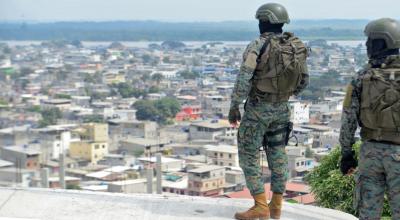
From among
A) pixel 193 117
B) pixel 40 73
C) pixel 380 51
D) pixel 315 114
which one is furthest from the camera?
pixel 40 73

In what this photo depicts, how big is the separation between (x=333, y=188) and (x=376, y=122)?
8.04 ft

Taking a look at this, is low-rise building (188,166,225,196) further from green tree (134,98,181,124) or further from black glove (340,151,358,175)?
green tree (134,98,181,124)

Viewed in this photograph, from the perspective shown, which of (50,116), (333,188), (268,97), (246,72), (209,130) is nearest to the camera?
(246,72)

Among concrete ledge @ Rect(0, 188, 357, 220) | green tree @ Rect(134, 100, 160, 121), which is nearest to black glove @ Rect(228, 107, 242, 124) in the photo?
concrete ledge @ Rect(0, 188, 357, 220)

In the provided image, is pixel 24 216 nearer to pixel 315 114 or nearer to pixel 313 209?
pixel 313 209

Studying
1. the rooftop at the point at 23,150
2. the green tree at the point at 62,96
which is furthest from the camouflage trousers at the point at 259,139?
the green tree at the point at 62,96

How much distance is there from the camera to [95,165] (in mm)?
27875

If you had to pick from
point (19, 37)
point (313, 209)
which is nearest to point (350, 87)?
point (313, 209)

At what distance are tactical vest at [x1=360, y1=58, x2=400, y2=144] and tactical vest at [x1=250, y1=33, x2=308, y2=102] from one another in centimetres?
59

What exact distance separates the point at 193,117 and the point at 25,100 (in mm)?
12958

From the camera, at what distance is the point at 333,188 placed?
5789mm

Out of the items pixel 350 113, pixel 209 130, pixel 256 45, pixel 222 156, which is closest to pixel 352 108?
pixel 350 113

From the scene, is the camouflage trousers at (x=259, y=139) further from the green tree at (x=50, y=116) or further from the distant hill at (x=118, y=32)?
the distant hill at (x=118, y=32)

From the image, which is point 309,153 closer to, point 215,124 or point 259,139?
point 259,139
